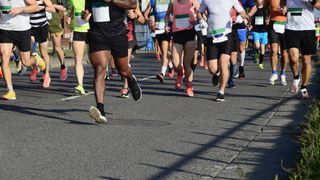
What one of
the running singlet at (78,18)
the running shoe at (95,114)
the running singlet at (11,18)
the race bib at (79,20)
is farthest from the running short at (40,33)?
the running shoe at (95,114)

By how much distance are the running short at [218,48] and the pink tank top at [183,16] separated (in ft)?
1.91

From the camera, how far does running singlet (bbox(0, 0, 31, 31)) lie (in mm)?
11023

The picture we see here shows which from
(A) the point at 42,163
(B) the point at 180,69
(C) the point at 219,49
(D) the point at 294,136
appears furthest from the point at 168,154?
(B) the point at 180,69

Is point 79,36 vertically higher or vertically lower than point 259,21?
higher

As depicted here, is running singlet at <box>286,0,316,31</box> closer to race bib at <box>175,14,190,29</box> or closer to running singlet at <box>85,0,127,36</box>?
race bib at <box>175,14,190,29</box>

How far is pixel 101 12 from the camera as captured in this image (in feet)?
28.1

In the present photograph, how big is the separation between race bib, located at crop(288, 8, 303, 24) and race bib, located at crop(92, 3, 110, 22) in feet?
11.5

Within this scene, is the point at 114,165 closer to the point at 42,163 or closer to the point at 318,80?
the point at 42,163

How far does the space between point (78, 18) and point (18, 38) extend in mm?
1299

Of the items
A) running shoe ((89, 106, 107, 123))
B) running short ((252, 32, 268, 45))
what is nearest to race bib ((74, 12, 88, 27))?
running shoe ((89, 106, 107, 123))

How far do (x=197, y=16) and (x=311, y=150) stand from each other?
249 inches

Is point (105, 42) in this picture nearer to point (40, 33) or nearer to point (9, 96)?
point (9, 96)

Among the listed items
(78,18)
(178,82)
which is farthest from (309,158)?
(178,82)

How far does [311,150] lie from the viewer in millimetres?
5371
